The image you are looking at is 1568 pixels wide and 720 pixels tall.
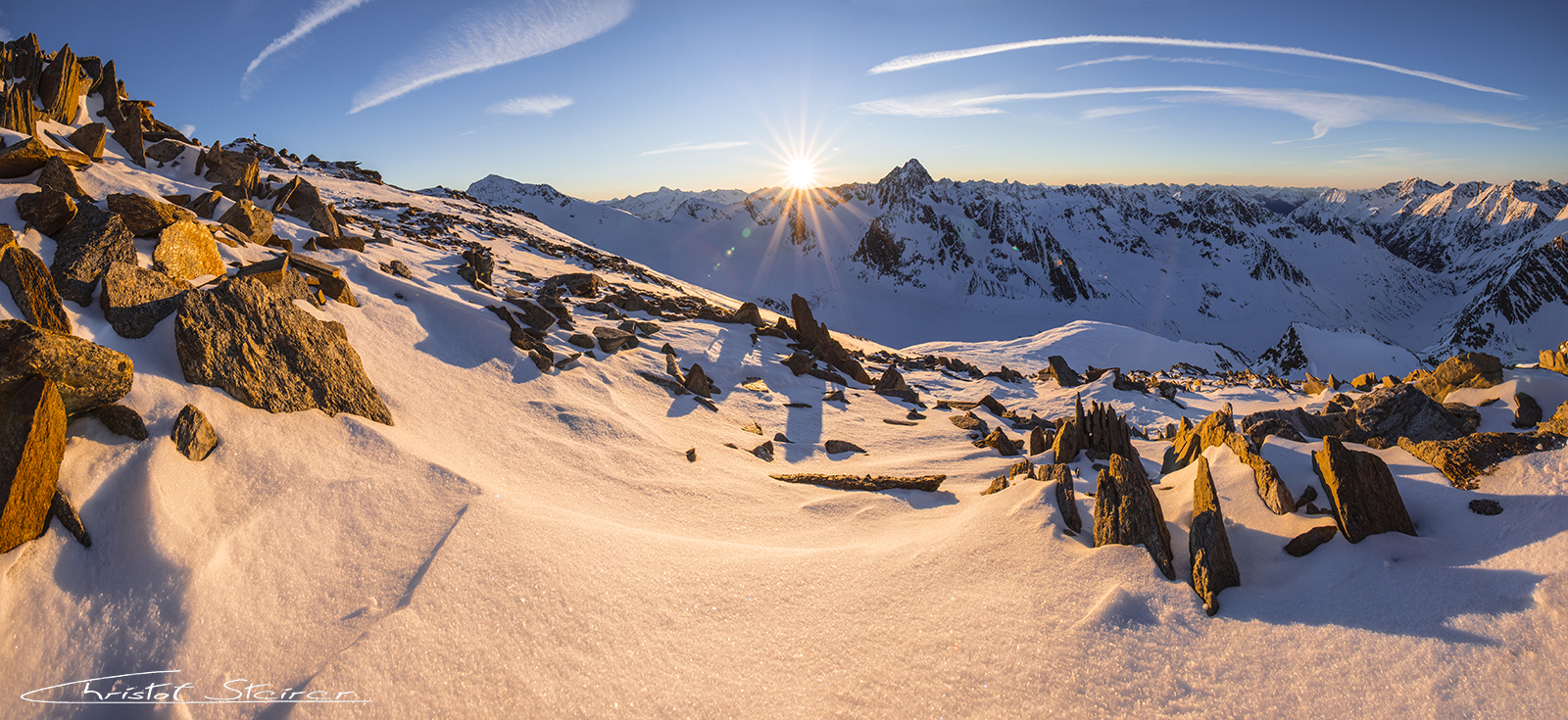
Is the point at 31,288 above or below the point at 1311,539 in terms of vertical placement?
above

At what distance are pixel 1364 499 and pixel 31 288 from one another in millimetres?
9505

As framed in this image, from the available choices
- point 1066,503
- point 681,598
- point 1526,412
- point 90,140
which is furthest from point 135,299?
point 1526,412

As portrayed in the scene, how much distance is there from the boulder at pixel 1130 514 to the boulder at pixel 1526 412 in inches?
115

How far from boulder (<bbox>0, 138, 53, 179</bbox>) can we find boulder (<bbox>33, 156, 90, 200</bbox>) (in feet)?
0.22

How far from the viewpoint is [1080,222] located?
149m

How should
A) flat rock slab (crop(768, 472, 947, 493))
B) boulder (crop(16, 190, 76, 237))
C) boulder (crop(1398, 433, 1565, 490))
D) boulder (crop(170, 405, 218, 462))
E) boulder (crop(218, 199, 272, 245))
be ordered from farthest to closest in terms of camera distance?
boulder (crop(218, 199, 272, 245)), flat rock slab (crop(768, 472, 947, 493)), boulder (crop(16, 190, 76, 237)), boulder (crop(1398, 433, 1565, 490)), boulder (crop(170, 405, 218, 462))

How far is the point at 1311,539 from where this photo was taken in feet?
12.0

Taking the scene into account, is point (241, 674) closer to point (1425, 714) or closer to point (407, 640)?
point (407, 640)

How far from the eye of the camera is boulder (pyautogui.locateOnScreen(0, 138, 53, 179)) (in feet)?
17.7

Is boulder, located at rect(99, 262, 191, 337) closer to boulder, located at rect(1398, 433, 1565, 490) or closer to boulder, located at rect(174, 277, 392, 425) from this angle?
boulder, located at rect(174, 277, 392, 425)

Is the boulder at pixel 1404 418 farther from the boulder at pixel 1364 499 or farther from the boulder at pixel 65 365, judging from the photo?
the boulder at pixel 65 365

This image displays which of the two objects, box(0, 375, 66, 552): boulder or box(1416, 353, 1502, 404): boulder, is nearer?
box(0, 375, 66, 552): boulder

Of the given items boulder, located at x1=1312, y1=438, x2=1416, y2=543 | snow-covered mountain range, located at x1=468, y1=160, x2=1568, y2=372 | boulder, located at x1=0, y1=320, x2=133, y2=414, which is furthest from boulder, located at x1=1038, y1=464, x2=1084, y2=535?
snow-covered mountain range, located at x1=468, y1=160, x2=1568, y2=372

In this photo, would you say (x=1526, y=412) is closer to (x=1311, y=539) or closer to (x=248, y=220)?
(x=1311, y=539)
